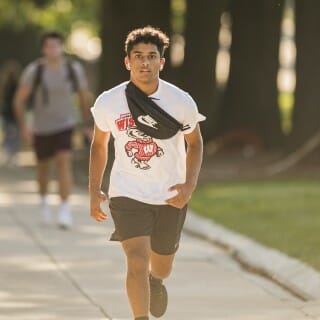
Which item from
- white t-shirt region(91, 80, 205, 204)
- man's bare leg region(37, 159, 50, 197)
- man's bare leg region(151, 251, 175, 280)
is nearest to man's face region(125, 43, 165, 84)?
white t-shirt region(91, 80, 205, 204)

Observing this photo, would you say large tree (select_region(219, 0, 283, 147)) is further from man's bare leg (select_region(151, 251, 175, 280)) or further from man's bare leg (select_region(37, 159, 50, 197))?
man's bare leg (select_region(151, 251, 175, 280))

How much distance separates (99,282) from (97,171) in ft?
9.42

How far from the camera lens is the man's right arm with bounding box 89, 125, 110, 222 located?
7766 millimetres

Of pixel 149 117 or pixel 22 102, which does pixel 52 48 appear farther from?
pixel 149 117

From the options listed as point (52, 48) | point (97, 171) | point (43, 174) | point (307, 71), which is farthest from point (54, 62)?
point (307, 71)

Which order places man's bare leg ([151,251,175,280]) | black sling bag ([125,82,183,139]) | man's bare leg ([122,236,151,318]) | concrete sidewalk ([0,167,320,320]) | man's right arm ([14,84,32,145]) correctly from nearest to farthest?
man's bare leg ([122,236,151,318]) → black sling bag ([125,82,183,139]) → man's bare leg ([151,251,175,280]) → concrete sidewalk ([0,167,320,320]) → man's right arm ([14,84,32,145])

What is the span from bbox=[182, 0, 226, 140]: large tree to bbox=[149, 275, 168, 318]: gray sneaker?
60.5 feet

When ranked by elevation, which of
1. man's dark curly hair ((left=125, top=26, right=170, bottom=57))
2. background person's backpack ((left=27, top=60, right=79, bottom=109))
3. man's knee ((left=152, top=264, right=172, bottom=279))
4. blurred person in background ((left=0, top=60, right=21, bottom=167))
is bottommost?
blurred person in background ((left=0, top=60, right=21, bottom=167))

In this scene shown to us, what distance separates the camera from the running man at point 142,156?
7.70m

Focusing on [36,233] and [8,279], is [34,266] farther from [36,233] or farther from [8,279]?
[36,233]

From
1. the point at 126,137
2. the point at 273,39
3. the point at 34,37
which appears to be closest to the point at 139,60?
the point at 126,137

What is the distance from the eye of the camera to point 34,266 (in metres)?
11.4

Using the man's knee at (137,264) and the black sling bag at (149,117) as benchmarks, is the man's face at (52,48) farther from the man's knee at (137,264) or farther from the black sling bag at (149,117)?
the man's knee at (137,264)

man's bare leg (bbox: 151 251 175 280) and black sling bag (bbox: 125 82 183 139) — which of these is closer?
black sling bag (bbox: 125 82 183 139)
